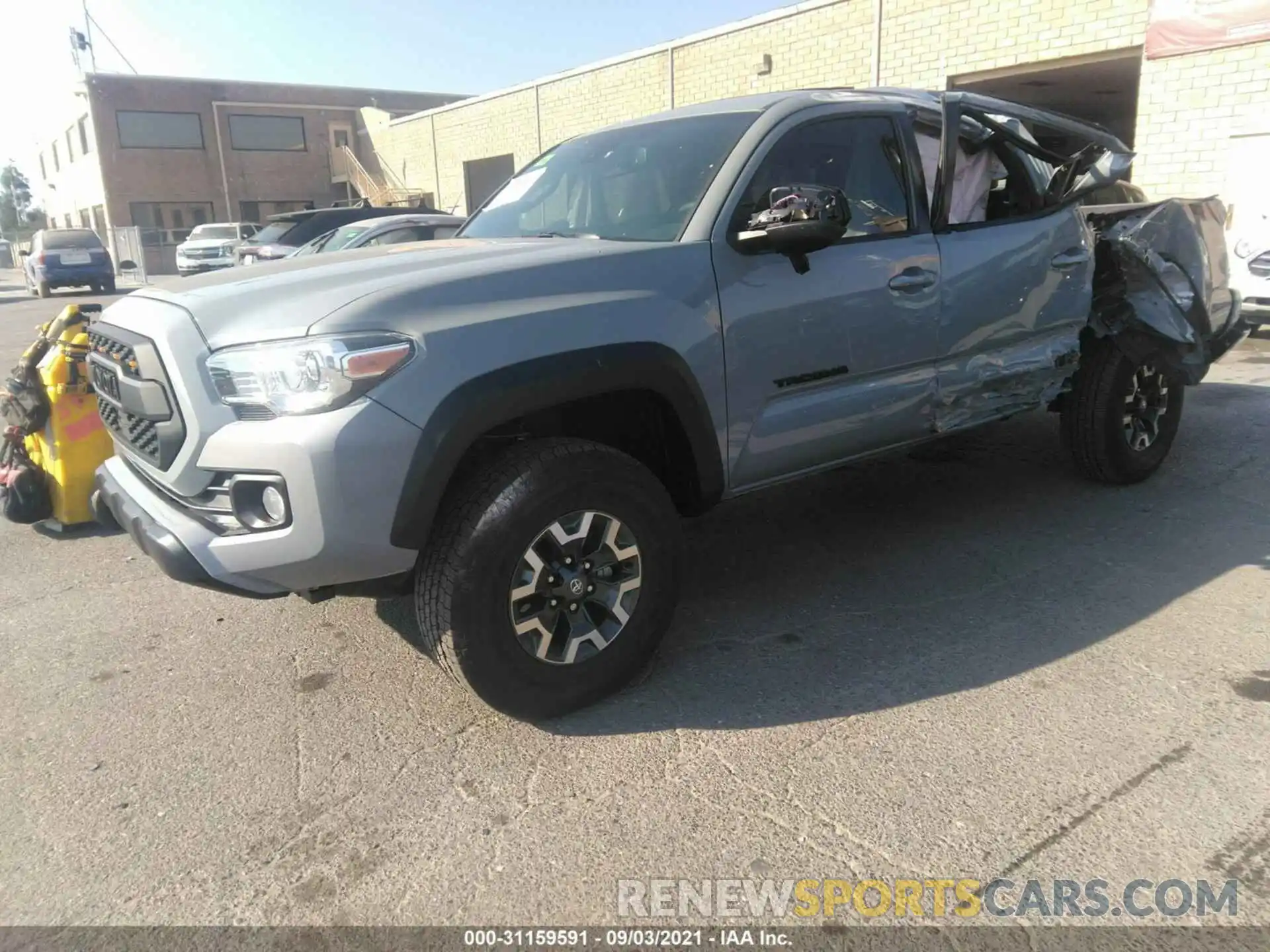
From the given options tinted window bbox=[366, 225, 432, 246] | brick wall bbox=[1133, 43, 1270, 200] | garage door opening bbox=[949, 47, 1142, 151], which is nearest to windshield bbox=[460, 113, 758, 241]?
tinted window bbox=[366, 225, 432, 246]

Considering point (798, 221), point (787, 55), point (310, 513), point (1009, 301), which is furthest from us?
point (787, 55)

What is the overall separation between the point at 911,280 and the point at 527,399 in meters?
1.85

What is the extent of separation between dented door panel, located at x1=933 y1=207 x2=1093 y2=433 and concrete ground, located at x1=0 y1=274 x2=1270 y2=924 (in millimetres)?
722

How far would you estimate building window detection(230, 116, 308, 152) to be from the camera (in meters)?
37.2

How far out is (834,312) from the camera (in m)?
3.40

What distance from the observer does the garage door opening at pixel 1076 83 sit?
14.4 metres

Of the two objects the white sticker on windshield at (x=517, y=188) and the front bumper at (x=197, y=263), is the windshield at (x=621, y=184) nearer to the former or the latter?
the white sticker on windshield at (x=517, y=188)

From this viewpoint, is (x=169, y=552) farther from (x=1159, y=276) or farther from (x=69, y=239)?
(x=69, y=239)

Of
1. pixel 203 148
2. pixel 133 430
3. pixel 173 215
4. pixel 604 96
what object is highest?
pixel 203 148

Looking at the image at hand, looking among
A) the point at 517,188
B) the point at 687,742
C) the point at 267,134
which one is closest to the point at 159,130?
the point at 267,134

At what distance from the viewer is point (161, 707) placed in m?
3.04

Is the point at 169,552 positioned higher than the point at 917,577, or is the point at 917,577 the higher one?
the point at 169,552

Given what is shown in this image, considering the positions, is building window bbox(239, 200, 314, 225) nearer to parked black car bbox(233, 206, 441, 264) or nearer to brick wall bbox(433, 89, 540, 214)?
brick wall bbox(433, 89, 540, 214)

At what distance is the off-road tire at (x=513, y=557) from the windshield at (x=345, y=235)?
8.14m
